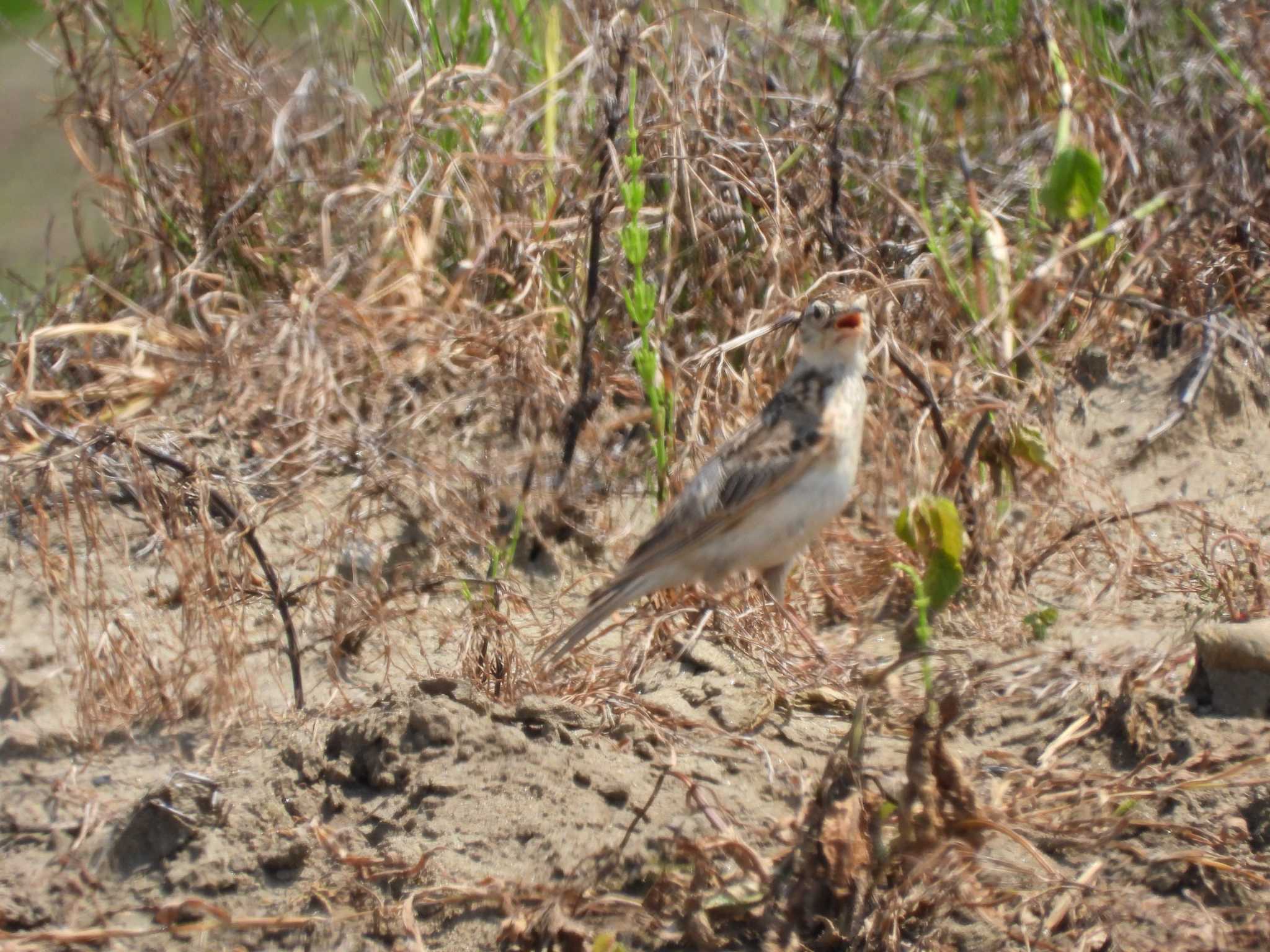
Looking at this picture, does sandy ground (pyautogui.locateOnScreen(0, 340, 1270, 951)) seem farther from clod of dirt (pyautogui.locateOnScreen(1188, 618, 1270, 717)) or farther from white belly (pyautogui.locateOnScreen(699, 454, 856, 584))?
white belly (pyautogui.locateOnScreen(699, 454, 856, 584))

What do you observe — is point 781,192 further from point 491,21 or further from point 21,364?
point 21,364

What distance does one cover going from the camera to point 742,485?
176 inches

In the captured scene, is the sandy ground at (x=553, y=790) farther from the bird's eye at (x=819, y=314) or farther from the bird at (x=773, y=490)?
the bird's eye at (x=819, y=314)

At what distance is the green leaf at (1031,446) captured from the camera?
185 inches

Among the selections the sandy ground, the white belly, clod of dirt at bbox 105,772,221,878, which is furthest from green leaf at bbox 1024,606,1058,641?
clod of dirt at bbox 105,772,221,878

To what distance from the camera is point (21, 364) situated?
17.6 feet

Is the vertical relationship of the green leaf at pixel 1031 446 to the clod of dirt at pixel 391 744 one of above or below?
above

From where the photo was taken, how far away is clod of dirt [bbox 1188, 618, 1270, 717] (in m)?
3.88

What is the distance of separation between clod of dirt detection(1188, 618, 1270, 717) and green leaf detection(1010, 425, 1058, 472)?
892 millimetres

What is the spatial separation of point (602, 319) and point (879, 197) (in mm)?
1259

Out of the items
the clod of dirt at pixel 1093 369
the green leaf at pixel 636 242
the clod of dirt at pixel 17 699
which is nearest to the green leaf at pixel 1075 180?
the green leaf at pixel 636 242

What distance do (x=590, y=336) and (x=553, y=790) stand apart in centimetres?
184

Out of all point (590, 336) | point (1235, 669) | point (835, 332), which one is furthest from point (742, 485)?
point (1235, 669)

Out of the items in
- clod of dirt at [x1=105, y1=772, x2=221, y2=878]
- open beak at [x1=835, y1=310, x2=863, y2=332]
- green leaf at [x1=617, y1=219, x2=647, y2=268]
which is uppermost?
green leaf at [x1=617, y1=219, x2=647, y2=268]
